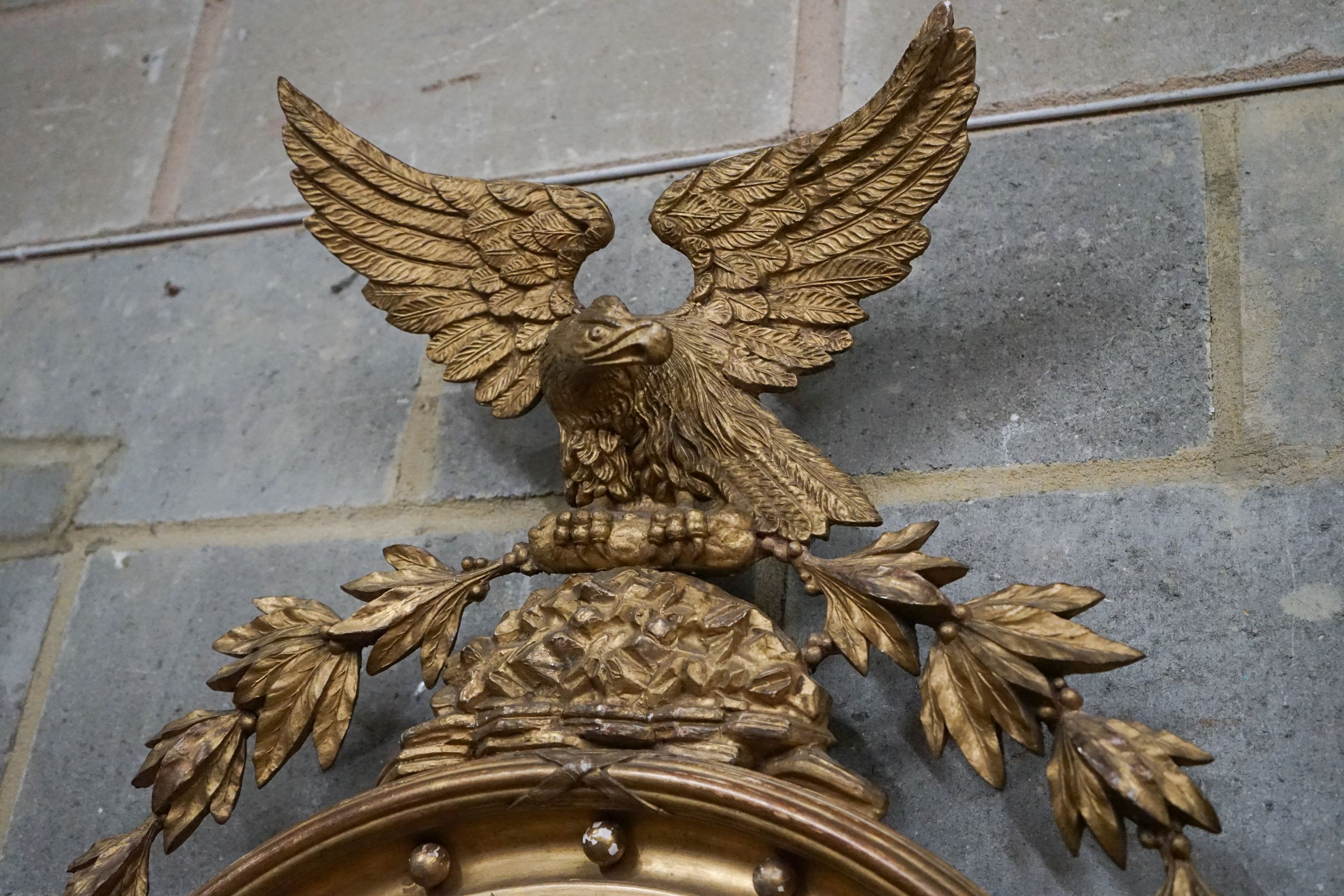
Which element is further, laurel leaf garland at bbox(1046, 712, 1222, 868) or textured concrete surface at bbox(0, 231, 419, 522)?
textured concrete surface at bbox(0, 231, 419, 522)

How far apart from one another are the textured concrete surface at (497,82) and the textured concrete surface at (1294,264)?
0.38 metres

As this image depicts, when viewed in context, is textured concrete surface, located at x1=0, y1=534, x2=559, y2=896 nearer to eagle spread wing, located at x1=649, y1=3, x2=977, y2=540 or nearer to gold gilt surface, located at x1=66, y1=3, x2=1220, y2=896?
gold gilt surface, located at x1=66, y1=3, x2=1220, y2=896

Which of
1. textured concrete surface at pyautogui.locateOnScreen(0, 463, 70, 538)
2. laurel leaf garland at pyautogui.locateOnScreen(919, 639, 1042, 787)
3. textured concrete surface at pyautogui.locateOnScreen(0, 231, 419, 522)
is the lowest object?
laurel leaf garland at pyautogui.locateOnScreen(919, 639, 1042, 787)

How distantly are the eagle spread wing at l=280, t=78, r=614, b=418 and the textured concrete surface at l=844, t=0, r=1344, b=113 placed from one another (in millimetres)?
318

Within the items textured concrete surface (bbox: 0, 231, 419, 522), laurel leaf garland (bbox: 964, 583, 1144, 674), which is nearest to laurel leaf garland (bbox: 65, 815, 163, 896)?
textured concrete surface (bbox: 0, 231, 419, 522)

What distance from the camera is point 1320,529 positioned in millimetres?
825

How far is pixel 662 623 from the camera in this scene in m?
0.79

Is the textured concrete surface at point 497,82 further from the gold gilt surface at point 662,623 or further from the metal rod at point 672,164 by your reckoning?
the gold gilt surface at point 662,623

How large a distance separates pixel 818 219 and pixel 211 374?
584 mm

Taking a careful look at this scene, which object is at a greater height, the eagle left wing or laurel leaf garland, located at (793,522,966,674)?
the eagle left wing

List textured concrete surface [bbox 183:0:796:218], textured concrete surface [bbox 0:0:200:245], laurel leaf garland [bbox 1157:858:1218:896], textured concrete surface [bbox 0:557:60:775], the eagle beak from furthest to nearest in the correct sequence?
1. textured concrete surface [bbox 0:0:200:245]
2. textured concrete surface [bbox 183:0:796:218]
3. textured concrete surface [bbox 0:557:60:775]
4. the eagle beak
5. laurel leaf garland [bbox 1157:858:1218:896]

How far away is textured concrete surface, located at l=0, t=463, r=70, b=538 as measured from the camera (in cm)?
115

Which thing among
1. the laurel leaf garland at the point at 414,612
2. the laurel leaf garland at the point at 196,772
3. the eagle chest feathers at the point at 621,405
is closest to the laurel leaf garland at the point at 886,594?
the eagle chest feathers at the point at 621,405

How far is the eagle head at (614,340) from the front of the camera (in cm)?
82
